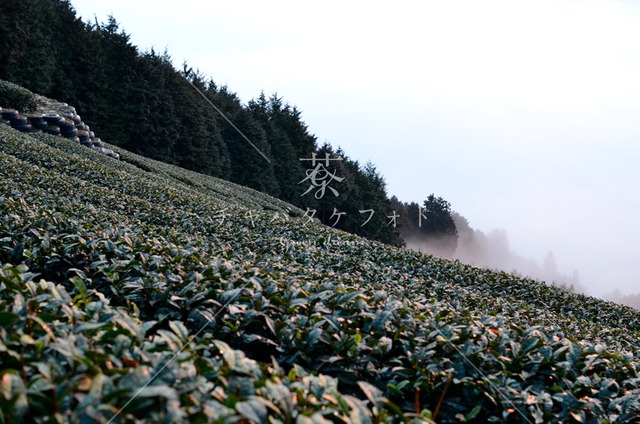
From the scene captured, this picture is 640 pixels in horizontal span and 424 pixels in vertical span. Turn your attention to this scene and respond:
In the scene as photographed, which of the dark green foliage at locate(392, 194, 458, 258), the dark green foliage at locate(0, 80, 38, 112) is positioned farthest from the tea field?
the dark green foliage at locate(392, 194, 458, 258)

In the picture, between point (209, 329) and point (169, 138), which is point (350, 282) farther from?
point (169, 138)

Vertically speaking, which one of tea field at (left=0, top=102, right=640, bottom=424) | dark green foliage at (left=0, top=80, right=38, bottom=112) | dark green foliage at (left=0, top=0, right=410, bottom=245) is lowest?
tea field at (left=0, top=102, right=640, bottom=424)

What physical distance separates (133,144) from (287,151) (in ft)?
48.5

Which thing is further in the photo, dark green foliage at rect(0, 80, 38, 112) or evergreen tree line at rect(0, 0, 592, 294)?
evergreen tree line at rect(0, 0, 592, 294)

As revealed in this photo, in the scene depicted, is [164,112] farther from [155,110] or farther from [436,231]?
[436,231]

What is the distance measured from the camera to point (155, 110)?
124 ft

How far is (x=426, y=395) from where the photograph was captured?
2.91 metres

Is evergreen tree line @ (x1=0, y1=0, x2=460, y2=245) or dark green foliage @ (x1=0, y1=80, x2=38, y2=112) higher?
evergreen tree line @ (x1=0, y1=0, x2=460, y2=245)

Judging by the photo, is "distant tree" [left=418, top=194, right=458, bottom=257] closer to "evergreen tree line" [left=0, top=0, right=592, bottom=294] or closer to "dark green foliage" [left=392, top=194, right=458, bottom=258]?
"dark green foliage" [left=392, top=194, right=458, bottom=258]

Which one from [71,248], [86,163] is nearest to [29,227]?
[71,248]

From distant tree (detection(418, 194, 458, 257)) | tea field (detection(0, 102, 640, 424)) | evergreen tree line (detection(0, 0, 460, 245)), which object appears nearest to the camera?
tea field (detection(0, 102, 640, 424))

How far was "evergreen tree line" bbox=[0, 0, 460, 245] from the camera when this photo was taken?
3234 centimetres

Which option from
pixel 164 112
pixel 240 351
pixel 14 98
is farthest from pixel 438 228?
pixel 240 351

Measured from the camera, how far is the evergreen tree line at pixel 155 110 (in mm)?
32344
